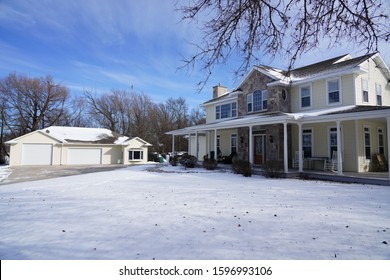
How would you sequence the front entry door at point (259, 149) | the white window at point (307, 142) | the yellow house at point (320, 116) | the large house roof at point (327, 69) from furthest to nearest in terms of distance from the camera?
the front entry door at point (259, 149) → the white window at point (307, 142) → the large house roof at point (327, 69) → the yellow house at point (320, 116)

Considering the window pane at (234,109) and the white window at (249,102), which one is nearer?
the white window at (249,102)

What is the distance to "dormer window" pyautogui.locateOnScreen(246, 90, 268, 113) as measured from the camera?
16.5 m

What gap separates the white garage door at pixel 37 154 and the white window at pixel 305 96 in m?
24.9

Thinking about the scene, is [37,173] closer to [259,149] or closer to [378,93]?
[259,149]

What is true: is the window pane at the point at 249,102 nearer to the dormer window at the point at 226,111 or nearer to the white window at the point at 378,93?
the dormer window at the point at 226,111

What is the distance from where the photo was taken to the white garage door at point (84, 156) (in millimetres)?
27266

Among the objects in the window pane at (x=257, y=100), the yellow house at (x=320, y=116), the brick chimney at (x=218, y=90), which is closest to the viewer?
the yellow house at (x=320, y=116)

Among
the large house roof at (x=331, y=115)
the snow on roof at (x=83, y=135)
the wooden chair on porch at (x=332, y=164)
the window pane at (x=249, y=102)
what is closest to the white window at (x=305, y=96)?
the large house roof at (x=331, y=115)

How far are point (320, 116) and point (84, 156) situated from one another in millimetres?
24939

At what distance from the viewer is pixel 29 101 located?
35.3 metres

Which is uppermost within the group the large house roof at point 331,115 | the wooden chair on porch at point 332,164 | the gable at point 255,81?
the gable at point 255,81

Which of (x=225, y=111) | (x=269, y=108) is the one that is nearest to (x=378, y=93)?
(x=269, y=108)

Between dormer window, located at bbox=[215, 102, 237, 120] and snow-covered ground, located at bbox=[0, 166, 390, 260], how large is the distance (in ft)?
40.2

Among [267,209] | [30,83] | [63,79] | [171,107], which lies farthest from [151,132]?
[267,209]
